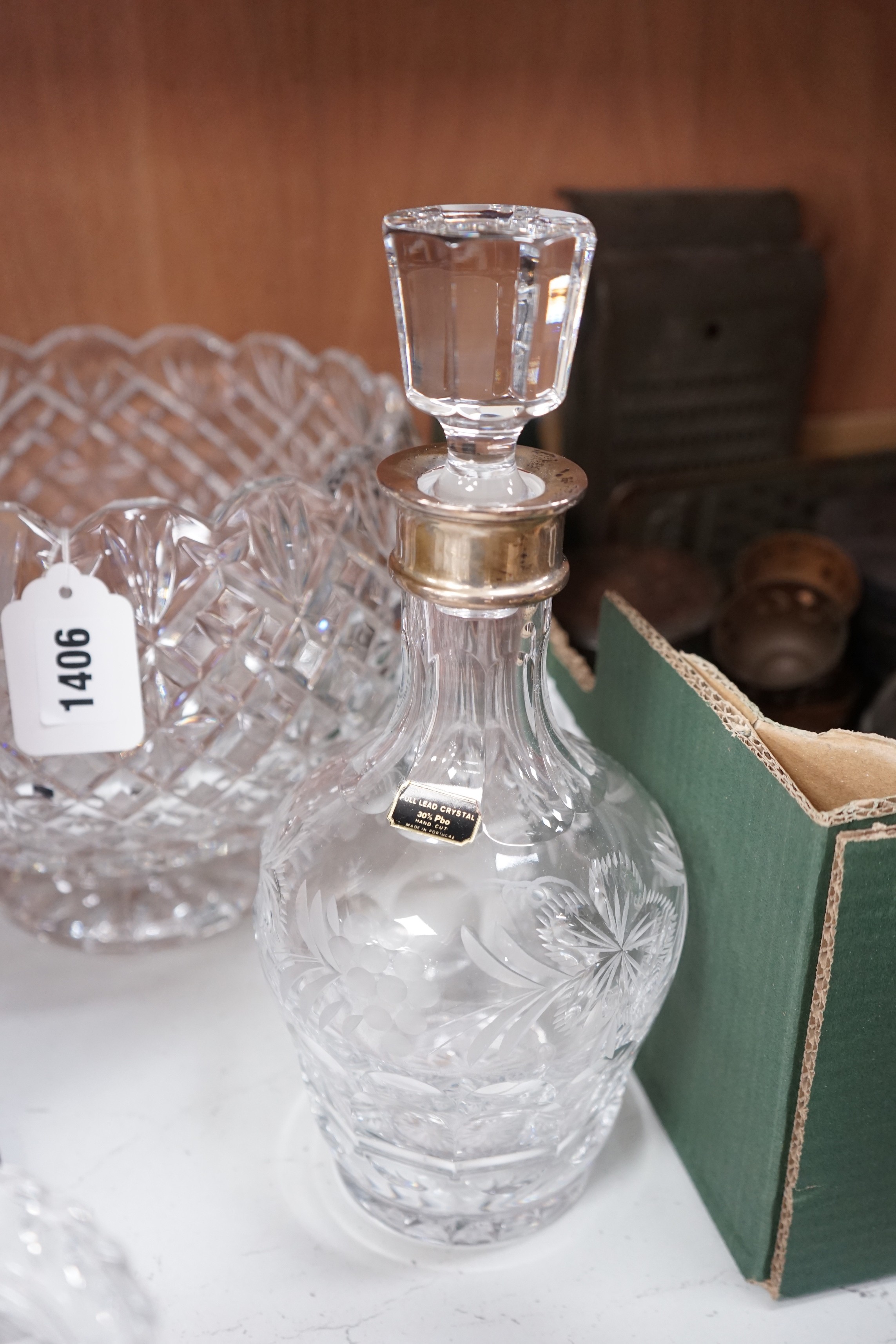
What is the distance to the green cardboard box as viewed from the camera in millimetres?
400

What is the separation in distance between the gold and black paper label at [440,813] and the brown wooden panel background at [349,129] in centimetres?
54

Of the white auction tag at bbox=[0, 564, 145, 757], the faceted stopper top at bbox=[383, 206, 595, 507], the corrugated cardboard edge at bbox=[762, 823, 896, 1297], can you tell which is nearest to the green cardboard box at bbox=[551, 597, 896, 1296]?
the corrugated cardboard edge at bbox=[762, 823, 896, 1297]

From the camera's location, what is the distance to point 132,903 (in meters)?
0.68

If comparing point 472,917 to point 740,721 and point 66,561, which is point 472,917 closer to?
point 740,721

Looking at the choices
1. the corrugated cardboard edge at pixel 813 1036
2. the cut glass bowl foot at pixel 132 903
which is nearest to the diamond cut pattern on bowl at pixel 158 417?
the cut glass bowl foot at pixel 132 903

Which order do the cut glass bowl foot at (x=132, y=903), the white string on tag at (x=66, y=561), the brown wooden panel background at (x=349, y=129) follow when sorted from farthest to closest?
the brown wooden panel background at (x=349, y=129) < the cut glass bowl foot at (x=132, y=903) < the white string on tag at (x=66, y=561)

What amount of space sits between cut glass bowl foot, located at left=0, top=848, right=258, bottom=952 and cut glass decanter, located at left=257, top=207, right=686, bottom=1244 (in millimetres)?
180

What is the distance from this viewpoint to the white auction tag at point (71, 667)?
0.52 m

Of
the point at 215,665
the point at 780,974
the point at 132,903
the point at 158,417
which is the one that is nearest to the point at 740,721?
the point at 780,974

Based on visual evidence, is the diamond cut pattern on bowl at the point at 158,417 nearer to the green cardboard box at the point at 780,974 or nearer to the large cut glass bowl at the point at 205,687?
the large cut glass bowl at the point at 205,687

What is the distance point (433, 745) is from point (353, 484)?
15 cm

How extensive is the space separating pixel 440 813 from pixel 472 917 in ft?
0.14

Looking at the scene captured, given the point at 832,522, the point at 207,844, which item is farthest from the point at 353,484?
the point at 832,522

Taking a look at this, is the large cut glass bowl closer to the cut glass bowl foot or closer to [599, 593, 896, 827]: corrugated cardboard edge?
the cut glass bowl foot
